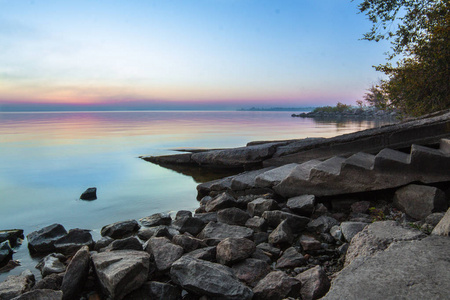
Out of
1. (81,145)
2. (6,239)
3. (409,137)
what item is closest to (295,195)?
(409,137)

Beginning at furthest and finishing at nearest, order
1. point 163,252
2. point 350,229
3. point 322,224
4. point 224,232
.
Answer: point 322,224 → point 224,232 → point 350,229 → point 163,252

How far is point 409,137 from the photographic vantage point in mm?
5770

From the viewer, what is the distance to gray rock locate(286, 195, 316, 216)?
4.64m

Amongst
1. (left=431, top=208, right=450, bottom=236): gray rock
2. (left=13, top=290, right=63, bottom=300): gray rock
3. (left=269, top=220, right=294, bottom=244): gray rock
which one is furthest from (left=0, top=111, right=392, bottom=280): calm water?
(left=431, top=208, right=450, bottom=236): gray rock

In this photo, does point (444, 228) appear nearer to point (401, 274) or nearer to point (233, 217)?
point (401, 274)

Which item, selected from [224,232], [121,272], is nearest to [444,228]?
[224,232]

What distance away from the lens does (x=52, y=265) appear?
355 centimetres

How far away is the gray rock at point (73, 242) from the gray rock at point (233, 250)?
2021mm

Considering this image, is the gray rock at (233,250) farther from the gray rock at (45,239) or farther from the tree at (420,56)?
the tree at (420,56)

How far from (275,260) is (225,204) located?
1.99 m

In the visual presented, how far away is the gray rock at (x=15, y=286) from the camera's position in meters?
2.90

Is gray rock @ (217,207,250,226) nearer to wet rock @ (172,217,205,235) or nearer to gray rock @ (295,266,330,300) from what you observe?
wet rock @ (172,217,205,235)

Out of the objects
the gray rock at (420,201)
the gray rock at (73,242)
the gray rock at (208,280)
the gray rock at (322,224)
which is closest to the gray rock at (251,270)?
the gray rock at (208,280)

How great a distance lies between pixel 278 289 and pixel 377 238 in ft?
3.59
